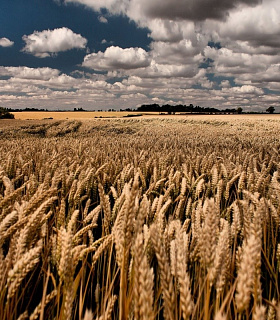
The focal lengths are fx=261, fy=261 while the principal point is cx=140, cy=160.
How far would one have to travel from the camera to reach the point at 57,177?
2072mm

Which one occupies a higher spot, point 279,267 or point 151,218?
point 151,218

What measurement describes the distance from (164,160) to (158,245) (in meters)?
2.68

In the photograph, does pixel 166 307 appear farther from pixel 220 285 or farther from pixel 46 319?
pixel 46 319

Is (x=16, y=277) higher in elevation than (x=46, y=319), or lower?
higher

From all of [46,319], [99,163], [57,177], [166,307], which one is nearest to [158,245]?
[166,307]

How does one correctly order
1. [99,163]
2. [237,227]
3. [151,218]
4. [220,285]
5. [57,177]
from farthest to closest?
[99,163], [57,177], [151,218], [237,227], [220,285]

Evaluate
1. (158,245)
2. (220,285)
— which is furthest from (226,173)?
(158,245)

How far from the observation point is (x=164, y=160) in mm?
3340

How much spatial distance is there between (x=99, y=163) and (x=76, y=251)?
2.84 meters

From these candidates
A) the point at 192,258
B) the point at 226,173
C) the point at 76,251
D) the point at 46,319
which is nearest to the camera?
the point at 76,251

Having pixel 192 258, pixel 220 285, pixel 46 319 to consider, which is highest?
pixel 220 285

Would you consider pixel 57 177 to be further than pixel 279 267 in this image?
Yes

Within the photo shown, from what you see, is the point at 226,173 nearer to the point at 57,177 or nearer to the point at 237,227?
the point at 237,227

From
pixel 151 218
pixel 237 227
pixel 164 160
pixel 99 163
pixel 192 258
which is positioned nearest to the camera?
pixel 192 258
